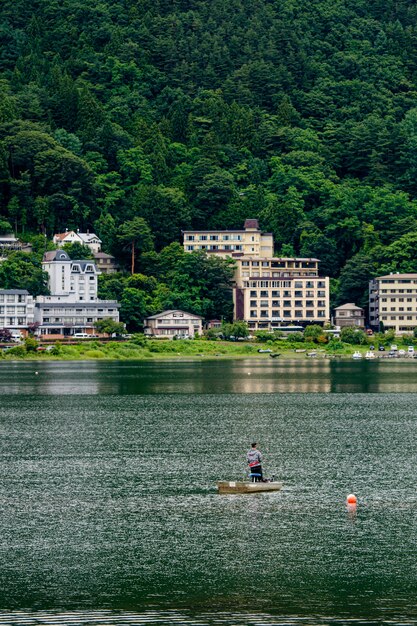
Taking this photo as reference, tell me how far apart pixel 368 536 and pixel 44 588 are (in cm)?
900

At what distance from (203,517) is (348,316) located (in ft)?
355

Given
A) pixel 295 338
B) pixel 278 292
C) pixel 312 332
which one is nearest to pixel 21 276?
pixel 278 292

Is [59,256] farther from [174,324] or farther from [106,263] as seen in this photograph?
[174,324]

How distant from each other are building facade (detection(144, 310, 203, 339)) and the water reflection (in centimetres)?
507

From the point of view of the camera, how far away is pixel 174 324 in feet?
438

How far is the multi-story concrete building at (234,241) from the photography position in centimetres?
14988

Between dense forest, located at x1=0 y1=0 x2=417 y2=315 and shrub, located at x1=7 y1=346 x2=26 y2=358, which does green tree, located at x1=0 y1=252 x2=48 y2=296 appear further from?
shrub, located at x1=7 y1=346 x2=26 y2=358

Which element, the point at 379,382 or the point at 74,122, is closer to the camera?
the point at 379,382

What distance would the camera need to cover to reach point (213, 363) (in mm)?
127312

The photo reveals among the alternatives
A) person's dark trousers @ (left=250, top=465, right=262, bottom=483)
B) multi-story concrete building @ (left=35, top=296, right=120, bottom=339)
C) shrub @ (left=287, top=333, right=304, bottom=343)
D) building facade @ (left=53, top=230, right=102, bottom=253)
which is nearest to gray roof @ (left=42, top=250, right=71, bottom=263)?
building facade @ (left=53, top=230, right=102, bottom=253)

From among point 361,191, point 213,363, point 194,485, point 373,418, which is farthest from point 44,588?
point 361,191

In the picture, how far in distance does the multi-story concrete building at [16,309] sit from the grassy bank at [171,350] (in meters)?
5.46

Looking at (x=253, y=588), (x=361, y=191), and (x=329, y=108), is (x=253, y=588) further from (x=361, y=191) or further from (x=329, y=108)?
(x=329, y=108)

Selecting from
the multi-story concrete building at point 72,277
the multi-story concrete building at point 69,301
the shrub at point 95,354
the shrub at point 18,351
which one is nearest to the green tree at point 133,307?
the multi-story concrete building at point 69,301
